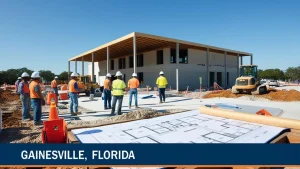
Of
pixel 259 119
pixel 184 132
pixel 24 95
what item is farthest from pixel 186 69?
pixel 184 132

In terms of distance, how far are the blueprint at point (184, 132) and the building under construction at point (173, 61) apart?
16.1 metres

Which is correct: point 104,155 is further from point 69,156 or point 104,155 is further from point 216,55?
point 216,55

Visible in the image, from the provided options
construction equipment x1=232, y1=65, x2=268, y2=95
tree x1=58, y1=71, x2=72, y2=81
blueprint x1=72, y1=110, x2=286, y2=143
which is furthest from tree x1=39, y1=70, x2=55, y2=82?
blueprint x1=72, y1=110, x2=286, y2=143

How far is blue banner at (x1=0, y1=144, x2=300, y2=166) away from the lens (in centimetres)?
246

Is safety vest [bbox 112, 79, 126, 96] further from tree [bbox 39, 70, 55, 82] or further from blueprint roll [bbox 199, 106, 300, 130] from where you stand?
tree [bbox 39, 70, 55, 82]

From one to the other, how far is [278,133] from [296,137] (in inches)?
13.4

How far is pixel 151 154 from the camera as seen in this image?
2.54 m

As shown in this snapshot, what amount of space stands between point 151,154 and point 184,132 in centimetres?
97

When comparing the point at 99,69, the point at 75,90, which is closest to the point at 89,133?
the point at 75,90

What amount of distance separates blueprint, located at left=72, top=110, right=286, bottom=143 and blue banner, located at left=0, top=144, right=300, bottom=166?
0.23 metres

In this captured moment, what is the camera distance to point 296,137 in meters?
3.07

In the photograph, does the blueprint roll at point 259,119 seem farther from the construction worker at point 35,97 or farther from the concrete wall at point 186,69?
the concrete wall at point 186,69

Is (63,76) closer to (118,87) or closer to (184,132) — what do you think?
(118,87)

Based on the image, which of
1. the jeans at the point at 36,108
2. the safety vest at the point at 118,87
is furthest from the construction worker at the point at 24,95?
the safety vest at the point at 118,87
